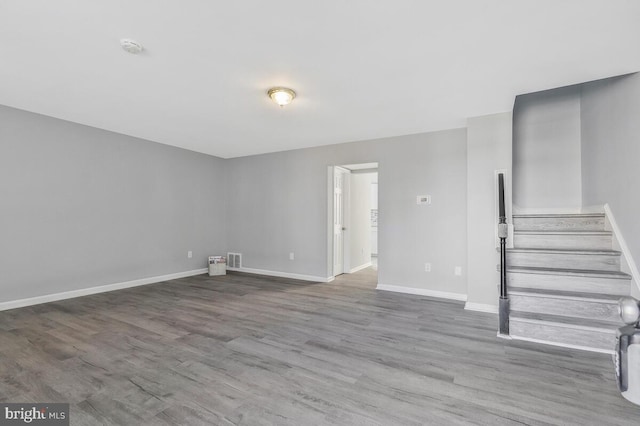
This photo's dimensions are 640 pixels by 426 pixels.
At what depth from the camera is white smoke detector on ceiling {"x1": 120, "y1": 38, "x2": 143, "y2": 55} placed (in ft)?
7.38

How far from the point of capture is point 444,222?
14.4 feet

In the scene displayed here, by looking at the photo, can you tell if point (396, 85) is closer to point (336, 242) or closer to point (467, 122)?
point (467, 122)

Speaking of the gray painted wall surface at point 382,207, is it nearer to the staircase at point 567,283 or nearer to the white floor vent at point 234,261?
the white floor vent at point 234,261

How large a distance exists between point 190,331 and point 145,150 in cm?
357

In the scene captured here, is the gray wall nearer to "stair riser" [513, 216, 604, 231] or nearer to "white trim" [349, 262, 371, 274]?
"white trim" [349, 262, 371, 274]

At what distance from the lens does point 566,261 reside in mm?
3250

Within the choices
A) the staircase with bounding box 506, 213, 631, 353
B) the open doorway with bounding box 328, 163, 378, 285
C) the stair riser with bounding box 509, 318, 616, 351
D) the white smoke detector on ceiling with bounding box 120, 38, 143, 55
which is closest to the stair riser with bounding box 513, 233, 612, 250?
the staircase with bounding box 506, 213, 631, 353

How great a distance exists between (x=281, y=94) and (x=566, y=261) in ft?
11.8

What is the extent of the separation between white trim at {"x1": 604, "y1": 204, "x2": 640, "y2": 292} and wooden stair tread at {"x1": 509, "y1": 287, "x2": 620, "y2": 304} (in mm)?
240

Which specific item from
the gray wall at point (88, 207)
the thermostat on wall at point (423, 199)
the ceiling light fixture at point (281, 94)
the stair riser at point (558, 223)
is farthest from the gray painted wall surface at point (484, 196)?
the gray wall at point (88, 207)

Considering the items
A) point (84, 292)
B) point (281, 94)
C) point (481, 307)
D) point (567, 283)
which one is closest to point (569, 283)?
Answer: point (567, 283)

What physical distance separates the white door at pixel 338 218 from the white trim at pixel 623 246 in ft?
12.3

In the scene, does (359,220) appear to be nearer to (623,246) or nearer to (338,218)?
(338,218)

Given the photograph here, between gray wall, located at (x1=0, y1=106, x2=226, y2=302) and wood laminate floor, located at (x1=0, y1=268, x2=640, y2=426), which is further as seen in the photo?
gray wall, located at (x1=0, y1=106, x2=226, y2=302)
